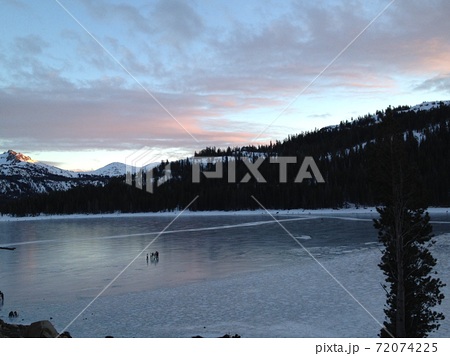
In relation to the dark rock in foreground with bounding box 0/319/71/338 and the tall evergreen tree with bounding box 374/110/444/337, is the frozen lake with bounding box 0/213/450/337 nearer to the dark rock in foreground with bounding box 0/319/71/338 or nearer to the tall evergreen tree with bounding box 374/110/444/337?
the tall evergreen tree with bounding box 374/110/444/337

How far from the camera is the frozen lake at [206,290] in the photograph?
17625mm

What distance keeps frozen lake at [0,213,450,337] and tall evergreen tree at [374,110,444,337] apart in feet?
4.36

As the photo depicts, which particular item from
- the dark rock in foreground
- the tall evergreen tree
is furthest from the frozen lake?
the dark rock in foreground

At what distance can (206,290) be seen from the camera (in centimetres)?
2403

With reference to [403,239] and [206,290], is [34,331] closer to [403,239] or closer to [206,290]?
[206,290]

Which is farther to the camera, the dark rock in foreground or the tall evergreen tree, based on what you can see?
the tall evergreen tree

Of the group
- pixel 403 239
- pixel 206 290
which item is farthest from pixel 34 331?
pixel 403 239

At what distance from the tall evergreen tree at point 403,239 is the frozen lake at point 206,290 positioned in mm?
1330

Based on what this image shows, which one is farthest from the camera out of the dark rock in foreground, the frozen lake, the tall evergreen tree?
the frozen lake

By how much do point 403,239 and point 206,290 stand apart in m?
12.3

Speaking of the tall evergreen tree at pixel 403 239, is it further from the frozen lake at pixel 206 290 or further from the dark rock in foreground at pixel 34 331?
the dark rock in foreground at pixel 34 331

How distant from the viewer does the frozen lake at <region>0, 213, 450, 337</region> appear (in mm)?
17625
